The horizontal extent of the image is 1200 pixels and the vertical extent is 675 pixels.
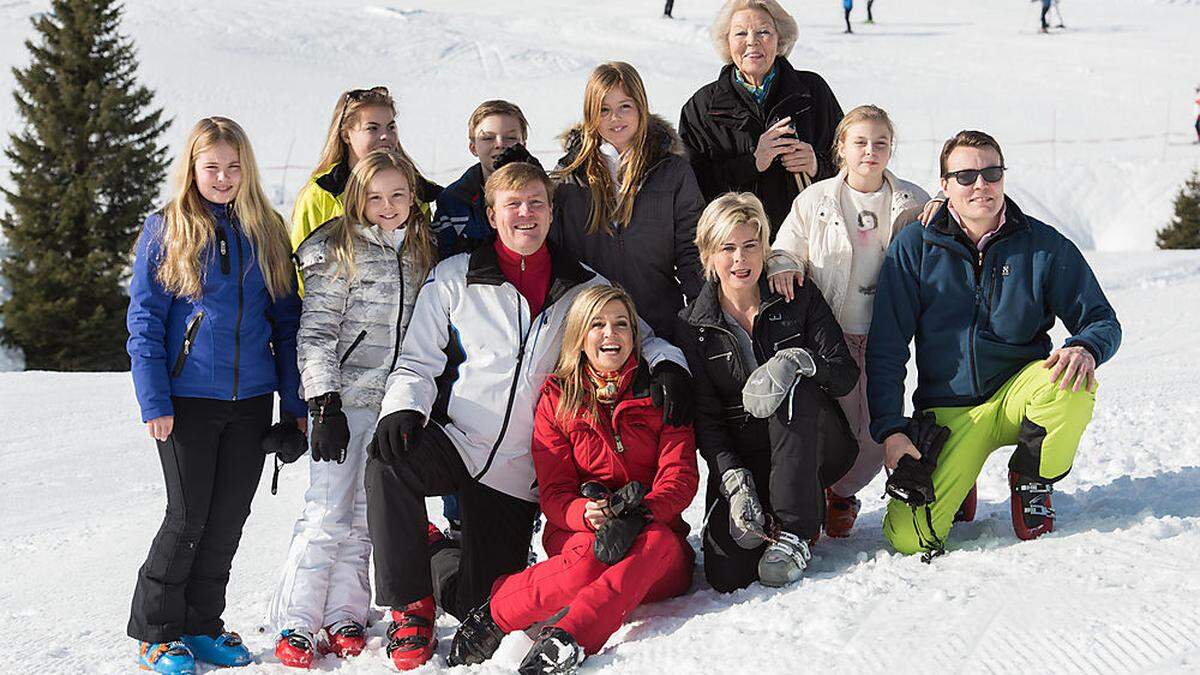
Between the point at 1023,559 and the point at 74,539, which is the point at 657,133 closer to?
the point at 1023,559

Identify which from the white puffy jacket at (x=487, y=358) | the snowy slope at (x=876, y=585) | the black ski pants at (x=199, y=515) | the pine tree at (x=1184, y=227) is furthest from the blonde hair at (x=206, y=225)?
the pine tree at (x=1184, y=227)

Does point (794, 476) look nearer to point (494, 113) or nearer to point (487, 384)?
point (487, 384)

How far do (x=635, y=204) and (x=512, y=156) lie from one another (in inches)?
20.8

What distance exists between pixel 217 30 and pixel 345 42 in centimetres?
451

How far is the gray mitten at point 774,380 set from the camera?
12.5 ft

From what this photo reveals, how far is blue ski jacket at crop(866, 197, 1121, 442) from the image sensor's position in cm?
407

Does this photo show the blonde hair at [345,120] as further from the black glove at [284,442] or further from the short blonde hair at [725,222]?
the short blonde hair at [725,222]

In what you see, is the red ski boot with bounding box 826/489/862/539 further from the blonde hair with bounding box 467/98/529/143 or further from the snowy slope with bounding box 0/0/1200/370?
the snowy slope with bounding box 0/0/1200/370

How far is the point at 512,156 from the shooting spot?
450 cm

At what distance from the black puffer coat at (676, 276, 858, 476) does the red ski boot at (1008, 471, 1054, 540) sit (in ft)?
2.30

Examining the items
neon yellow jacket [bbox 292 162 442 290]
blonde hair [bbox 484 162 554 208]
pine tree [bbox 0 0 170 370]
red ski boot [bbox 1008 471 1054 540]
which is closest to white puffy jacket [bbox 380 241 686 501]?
blonde hair [bbox 484 162 554 208]

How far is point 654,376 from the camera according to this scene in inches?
156

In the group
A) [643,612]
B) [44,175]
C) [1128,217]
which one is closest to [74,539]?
[643,612]

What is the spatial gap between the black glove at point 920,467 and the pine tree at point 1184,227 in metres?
18.6
